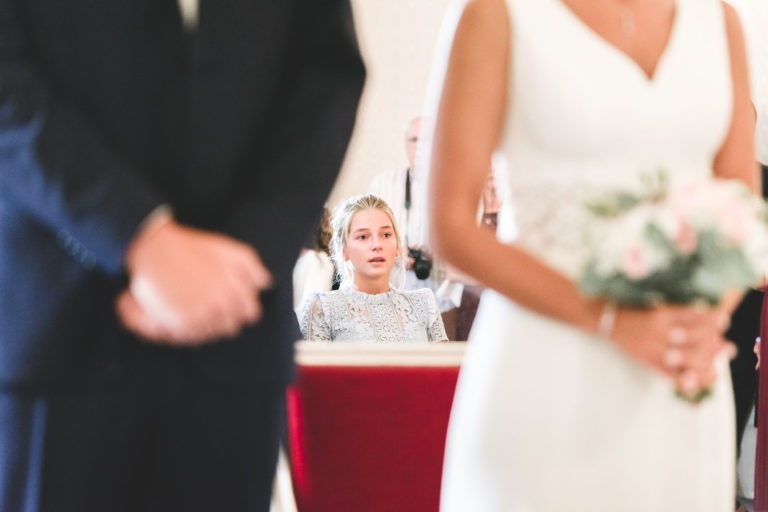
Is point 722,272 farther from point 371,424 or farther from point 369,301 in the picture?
point 369,301

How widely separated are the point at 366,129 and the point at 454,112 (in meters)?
6.68

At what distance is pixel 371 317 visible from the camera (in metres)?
4.37

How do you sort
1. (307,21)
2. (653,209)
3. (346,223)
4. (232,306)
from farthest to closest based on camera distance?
(346,223) → (653,209) → (307,21) → (232,306)

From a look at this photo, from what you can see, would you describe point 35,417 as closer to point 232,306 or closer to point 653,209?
point 232,306

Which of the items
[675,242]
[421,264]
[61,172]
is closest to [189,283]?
[61,172]

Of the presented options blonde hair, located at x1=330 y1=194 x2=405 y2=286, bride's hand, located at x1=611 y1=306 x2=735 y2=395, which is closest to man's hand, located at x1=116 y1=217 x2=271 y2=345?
bride's hand, located at x1=611 y1=306 x2=735 y2=395

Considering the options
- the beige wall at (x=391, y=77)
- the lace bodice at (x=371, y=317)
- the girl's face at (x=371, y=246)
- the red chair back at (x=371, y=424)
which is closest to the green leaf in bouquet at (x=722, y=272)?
the red chair back at (x=371, y=424)

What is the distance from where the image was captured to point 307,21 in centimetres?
118

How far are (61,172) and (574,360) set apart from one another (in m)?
0.87

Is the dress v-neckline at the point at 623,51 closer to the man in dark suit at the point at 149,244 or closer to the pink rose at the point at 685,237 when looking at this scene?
the pink rose at the point at 685,237

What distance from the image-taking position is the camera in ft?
18.9

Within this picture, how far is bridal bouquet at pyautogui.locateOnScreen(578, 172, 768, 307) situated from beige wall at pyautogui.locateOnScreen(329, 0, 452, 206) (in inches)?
267

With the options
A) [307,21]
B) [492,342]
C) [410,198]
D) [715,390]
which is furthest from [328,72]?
[410,198]

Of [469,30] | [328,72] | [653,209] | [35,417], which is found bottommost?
[35,417]
